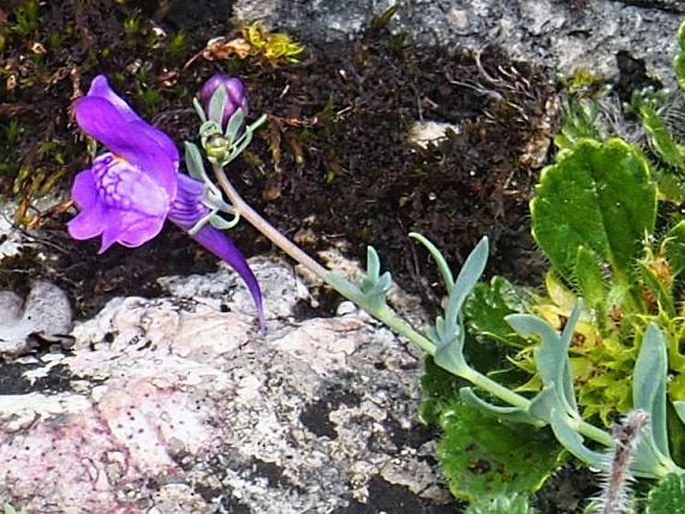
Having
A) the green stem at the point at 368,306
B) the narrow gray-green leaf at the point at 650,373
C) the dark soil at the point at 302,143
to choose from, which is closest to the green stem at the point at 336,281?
the green stem at the point at 368,306

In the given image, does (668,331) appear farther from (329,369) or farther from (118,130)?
(118,130)

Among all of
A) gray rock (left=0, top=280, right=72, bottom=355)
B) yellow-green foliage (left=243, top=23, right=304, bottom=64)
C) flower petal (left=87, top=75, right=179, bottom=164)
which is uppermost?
flower petal (left=87, top=75, right=179, bottom=164)

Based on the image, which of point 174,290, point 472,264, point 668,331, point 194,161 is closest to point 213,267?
point 174,290

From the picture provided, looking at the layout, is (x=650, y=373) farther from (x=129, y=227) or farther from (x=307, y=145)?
(x=307, y=145)

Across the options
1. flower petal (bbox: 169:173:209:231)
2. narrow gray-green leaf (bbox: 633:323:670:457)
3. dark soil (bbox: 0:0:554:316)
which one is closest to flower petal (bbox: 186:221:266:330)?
flower petal (bbox: 169:173:209:231)

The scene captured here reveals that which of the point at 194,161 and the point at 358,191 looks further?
the point at 358,191

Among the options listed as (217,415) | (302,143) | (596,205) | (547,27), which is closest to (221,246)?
(217,415)

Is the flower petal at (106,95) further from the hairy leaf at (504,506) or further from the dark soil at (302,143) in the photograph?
the hairy leaf at (504,506)

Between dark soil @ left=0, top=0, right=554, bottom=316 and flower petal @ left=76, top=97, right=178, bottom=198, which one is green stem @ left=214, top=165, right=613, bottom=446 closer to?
flower petal @ left=76, top=97, right=178, bottom=198
